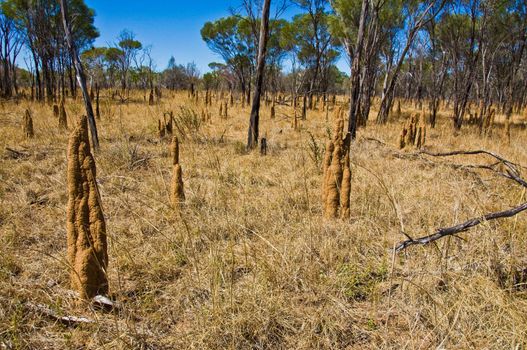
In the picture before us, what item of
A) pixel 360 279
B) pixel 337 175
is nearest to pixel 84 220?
pixel 360 279

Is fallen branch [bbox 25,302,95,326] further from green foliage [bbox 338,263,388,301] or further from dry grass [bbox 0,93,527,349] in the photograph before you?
green foliage [bbox 338,263,388,301]

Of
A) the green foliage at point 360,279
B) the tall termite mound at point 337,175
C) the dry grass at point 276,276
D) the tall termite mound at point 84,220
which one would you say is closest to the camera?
the dry grass at point 276,276

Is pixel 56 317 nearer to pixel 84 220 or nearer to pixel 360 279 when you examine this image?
pixel 84 220

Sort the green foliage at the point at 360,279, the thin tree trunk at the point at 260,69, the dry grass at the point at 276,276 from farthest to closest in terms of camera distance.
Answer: the thin tree trunk at the point at 260,69 < the green foliage at the point at 360,279 < the dry grass at the point at 276,276

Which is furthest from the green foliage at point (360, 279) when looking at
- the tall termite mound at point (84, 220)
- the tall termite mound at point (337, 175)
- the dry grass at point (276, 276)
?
the tall termite mound at point (84, 220)

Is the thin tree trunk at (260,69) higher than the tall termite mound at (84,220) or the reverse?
higher

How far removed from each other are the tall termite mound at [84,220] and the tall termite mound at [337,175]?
220 centimetres

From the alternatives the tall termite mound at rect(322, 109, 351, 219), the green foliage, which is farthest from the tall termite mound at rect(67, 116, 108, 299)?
the tall termite mound at rect(322, 109, 351, 219)

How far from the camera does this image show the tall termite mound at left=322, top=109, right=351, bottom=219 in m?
3.21

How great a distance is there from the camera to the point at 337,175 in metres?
3.27

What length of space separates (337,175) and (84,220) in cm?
235

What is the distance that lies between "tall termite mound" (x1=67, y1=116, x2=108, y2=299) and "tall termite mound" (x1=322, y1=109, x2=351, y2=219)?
2.20 metres

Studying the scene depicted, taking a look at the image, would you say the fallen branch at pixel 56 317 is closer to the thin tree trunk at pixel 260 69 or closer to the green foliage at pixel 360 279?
the green foliage at pixel 360 279

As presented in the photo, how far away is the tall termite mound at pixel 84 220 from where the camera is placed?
1992 mm
